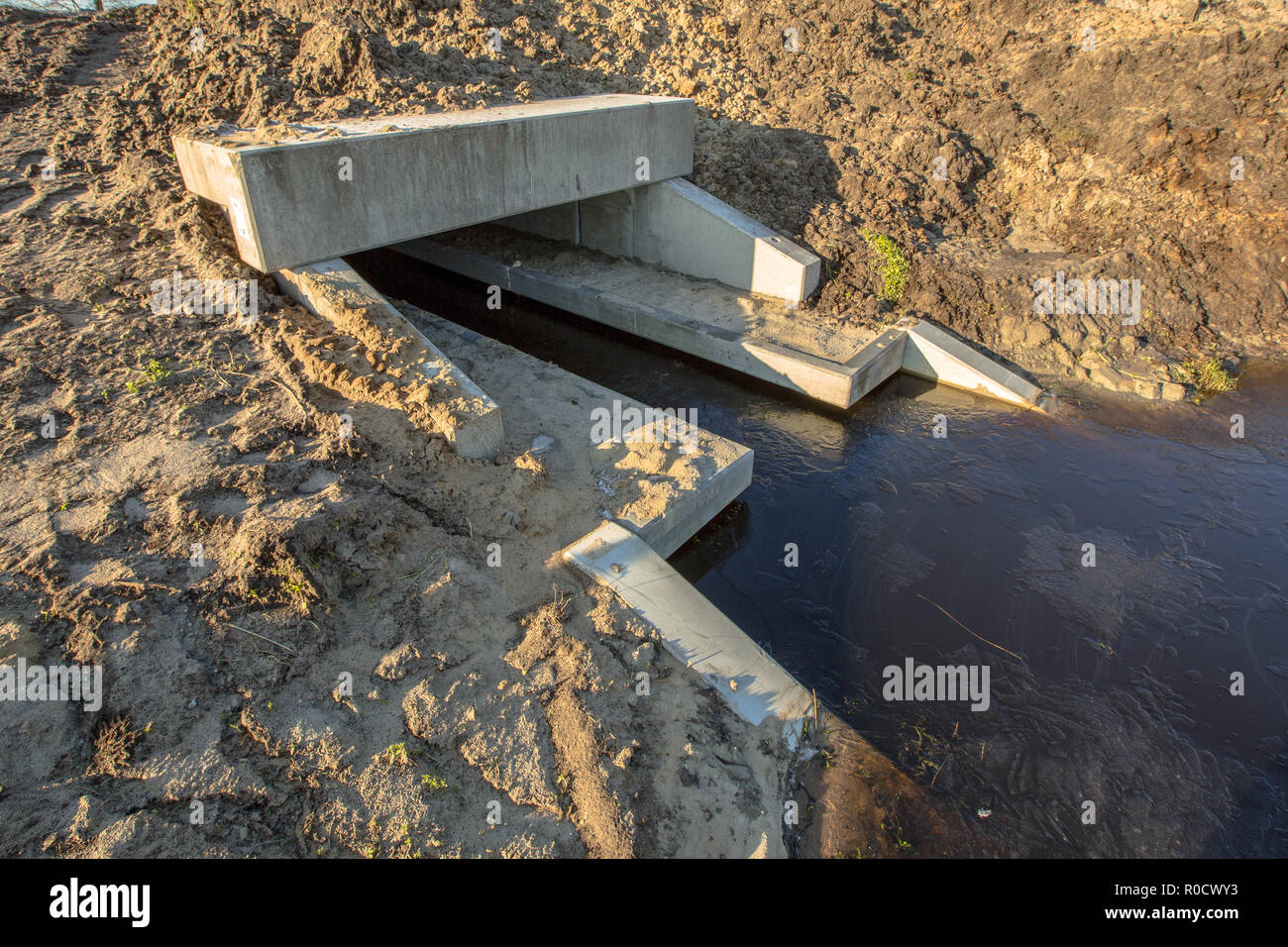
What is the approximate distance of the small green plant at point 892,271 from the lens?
14094 mm

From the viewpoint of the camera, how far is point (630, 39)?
18.4m

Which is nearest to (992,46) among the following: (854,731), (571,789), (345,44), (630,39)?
(630,39)

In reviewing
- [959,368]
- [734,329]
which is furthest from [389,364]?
[959,368]

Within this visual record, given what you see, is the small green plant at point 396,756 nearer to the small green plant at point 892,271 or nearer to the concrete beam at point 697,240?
the concrete beam at point 697,240

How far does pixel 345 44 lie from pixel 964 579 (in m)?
14.0

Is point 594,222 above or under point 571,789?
above

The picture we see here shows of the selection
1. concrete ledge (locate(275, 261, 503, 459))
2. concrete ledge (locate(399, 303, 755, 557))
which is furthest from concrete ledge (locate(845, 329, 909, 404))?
concrete ledge (locate(275, 261, 503, 459))

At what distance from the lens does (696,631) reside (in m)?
7.18

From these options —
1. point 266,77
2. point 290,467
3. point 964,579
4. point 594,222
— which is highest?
point 266,77

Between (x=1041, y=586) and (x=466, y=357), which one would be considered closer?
(x=1041, y=586)

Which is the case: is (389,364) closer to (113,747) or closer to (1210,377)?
(113,747)

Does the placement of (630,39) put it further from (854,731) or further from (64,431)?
(854,731)

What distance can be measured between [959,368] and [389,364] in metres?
9.80

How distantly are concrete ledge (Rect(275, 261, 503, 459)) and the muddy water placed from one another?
3158 mm
